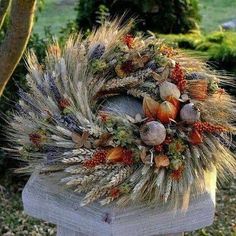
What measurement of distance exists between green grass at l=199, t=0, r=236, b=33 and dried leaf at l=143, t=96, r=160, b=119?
631cm

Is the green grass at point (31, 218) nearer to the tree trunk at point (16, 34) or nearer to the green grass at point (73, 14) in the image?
the tree trunk at point (16, 34)

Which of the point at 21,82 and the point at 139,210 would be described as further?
the point at 21,82

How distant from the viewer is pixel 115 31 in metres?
2.28

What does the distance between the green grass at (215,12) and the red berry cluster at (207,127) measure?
625 cm

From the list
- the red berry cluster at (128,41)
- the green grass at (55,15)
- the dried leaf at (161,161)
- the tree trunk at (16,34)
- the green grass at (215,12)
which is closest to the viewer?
the dried leaf at (161,161)

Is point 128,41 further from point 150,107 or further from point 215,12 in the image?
point 215,12

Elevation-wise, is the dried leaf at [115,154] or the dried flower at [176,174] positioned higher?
the dried leaf at [115,154]

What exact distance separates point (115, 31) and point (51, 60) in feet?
0.76

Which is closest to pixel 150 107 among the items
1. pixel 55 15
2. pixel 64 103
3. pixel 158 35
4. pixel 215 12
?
pixel 64 103

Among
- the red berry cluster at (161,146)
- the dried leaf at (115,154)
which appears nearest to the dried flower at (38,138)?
the dried leaf at (115,154)

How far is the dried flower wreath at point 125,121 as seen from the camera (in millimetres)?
1917

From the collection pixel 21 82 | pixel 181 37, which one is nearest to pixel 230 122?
pixel 21 82

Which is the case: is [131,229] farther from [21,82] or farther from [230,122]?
[21,82]

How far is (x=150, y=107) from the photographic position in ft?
6.47
